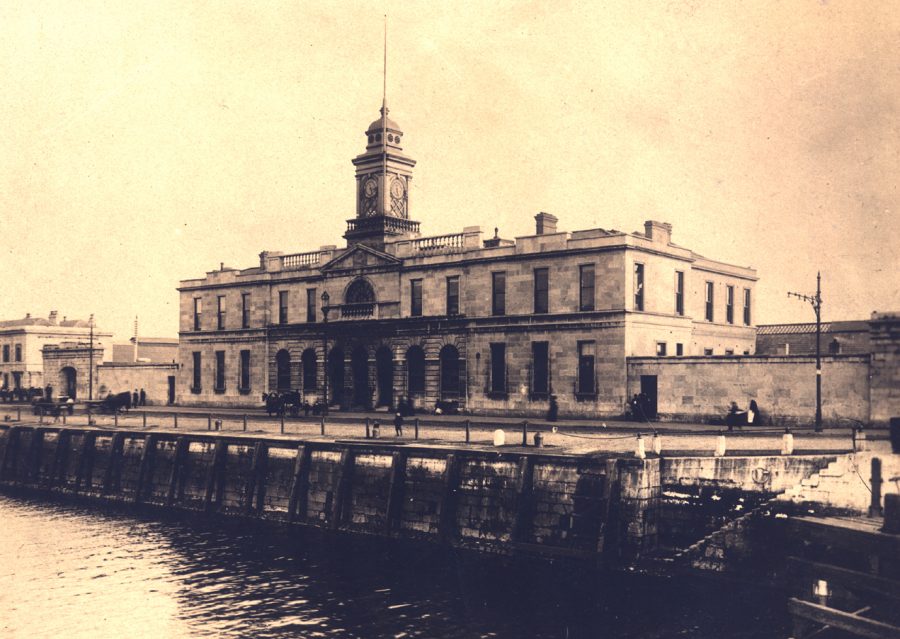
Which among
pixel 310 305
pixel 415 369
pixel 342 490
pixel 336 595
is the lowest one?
pixel 336 595

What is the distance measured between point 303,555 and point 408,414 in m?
20.9

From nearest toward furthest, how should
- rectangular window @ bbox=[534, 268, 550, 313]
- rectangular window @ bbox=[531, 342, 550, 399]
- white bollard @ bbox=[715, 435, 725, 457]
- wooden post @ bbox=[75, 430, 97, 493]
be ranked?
white bollard @ bbox=[715, 435, 725, 457] → wooden post @ bbox=[75, 430, 97, 493] → rectangular window @ bbox=[531, 342, 550, 399] → rectangular window @ bbox=[534, 268, 550, 313]

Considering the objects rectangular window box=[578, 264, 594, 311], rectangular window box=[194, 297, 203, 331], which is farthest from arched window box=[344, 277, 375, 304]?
rectangular window box=[194, 297, 203, 331]

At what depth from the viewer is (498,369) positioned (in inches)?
1861

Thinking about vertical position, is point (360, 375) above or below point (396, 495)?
above

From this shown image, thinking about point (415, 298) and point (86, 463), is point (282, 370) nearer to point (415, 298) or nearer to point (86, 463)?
point (415, 298)

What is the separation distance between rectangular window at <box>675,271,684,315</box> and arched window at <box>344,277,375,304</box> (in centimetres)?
1730

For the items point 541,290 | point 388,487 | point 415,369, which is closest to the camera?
point 388,487

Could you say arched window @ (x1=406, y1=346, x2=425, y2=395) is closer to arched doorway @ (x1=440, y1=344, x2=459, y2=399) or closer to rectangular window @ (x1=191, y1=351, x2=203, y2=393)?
arched doorway @ (x1=440, y1=344, x2=459, y2=399)

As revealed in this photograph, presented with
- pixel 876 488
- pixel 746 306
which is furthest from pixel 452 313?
pixel 876 488

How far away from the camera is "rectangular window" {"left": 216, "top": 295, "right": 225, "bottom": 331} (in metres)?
62.3

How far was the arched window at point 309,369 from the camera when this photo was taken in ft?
184

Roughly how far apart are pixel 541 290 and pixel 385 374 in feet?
37.0

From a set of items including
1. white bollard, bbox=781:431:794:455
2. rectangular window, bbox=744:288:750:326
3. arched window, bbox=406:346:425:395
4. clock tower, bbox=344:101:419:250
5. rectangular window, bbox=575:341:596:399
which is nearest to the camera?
white bollard, bbox=781:431:794:455
